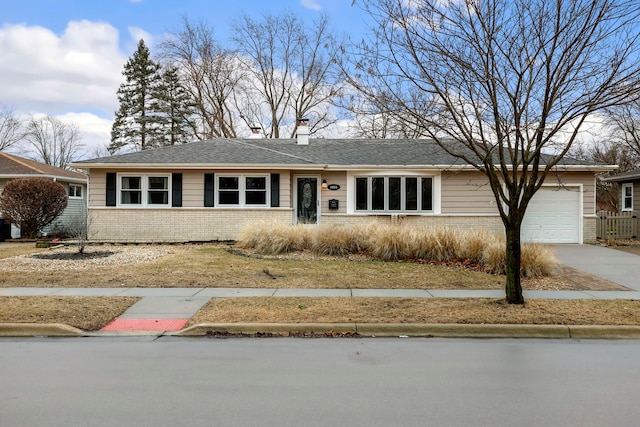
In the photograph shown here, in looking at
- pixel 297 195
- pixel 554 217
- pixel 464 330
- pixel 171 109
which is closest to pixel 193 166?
pixel 297 195

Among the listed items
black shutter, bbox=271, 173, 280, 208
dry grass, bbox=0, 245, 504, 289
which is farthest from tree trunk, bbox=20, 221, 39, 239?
black shutter, bbox=271, 173, 280, 208

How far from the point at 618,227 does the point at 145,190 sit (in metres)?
20.7

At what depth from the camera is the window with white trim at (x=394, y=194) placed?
18.3m

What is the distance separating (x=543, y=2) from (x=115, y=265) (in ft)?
35.2

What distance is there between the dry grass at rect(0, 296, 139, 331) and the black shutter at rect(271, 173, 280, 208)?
381 inches

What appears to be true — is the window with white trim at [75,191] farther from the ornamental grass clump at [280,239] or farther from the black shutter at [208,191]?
the ornamental grass clump at [280,239]

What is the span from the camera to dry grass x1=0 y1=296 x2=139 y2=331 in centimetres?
672

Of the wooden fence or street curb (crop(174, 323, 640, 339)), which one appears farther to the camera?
the wooden fence

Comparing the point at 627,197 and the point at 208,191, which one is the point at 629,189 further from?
the point at 208,191

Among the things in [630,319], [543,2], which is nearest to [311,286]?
[630,319]

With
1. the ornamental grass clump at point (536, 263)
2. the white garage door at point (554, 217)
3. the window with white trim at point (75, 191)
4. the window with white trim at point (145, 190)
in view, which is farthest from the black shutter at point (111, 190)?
the white garage door at point (554, 217)

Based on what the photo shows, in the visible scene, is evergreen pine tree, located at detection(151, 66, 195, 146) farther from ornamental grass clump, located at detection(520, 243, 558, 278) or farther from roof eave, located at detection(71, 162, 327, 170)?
ornamental grass clump, located at detection(520, 243, 558, 278)

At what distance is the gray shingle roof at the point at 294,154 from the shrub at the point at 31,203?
127 inches

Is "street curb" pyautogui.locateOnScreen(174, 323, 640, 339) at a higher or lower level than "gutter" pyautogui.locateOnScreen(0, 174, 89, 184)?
lower
